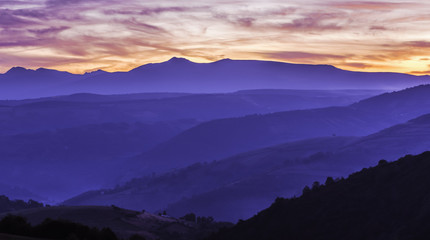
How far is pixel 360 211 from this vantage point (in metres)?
52.4

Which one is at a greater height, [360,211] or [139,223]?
[360,211]

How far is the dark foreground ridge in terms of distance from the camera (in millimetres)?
47531

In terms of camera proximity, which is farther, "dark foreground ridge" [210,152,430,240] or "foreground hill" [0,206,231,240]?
"foreground hill" [0,206,231,240]

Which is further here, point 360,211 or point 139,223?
point 139,223

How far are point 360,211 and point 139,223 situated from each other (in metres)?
34.9

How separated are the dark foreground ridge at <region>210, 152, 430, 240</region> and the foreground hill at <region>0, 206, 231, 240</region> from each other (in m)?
15.4

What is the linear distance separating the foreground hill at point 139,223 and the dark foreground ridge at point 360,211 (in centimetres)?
1538

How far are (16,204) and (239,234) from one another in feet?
359

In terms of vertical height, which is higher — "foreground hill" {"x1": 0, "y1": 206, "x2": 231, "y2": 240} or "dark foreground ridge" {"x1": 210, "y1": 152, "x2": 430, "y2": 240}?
"dark foreground ridge" {"x1": 210, "y1": 152, "x2": 430, "y2": 240}

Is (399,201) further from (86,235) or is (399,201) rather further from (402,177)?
(86,235)

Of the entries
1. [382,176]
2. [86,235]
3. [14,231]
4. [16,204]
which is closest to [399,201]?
[382,176]

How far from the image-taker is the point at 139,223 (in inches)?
3115

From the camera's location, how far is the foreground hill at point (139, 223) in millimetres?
73750

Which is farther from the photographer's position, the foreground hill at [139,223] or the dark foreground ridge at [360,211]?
the foreground hill at [139,223]
